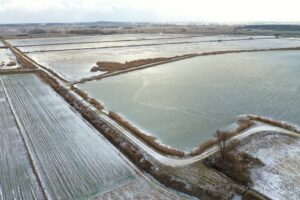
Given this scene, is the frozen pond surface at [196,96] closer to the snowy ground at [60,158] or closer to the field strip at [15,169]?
the snowy ground at [60,158]

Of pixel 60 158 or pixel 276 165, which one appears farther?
pixel 60 158

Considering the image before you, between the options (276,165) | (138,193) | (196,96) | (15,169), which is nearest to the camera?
(138,193)

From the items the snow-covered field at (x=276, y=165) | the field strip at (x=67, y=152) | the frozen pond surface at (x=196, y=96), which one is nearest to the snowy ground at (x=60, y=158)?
the field strip at (x=67, y=152)

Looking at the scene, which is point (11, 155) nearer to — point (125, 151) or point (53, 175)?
point (53, 175)

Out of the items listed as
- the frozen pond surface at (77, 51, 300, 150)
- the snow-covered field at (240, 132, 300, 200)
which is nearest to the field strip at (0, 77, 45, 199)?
the frozen pond surface at (77, 51, 300, 150)

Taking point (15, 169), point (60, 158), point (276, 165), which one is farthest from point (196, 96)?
point (15, 169)

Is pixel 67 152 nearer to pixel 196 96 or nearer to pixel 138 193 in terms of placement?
pixel 138 193
